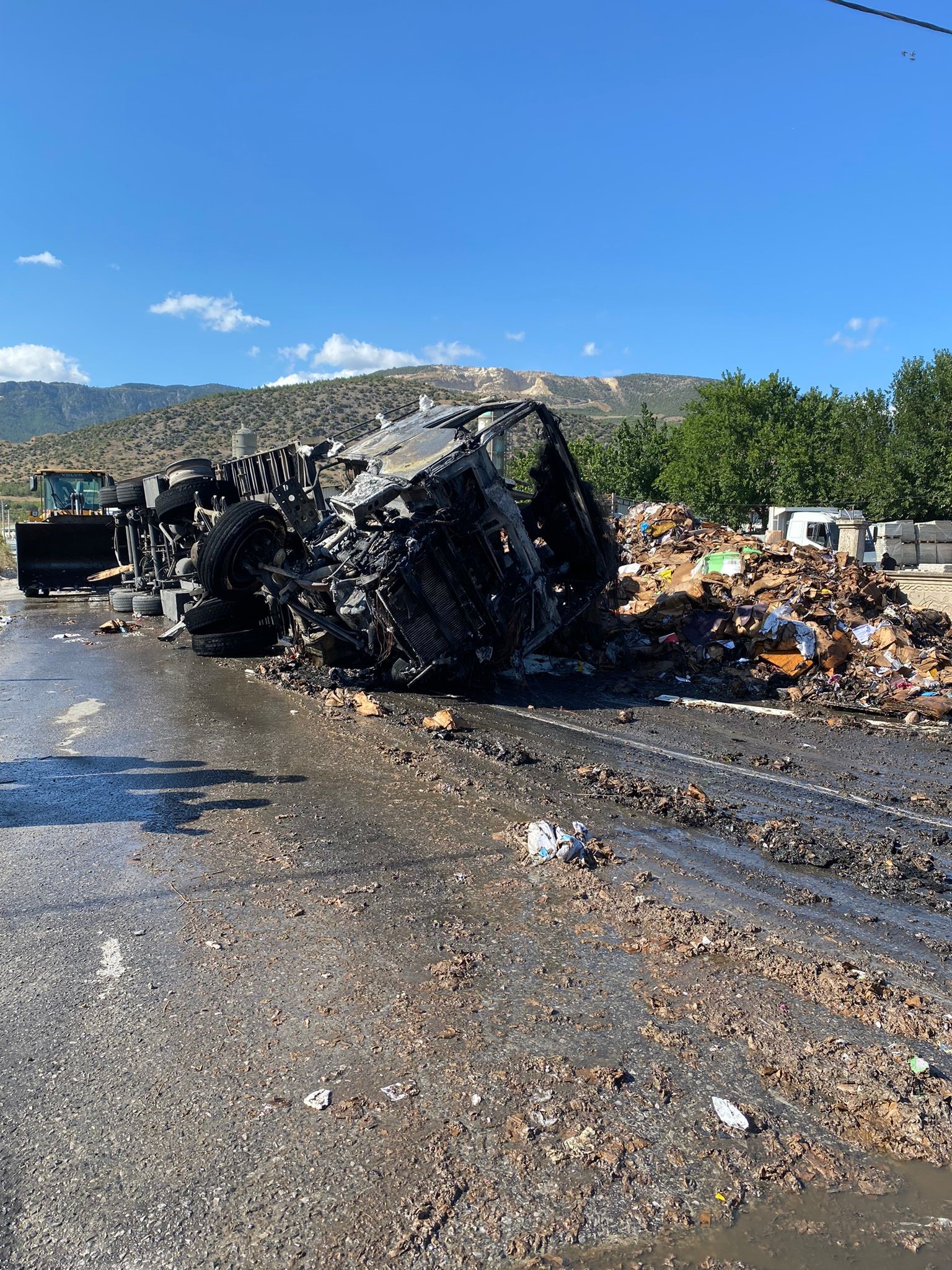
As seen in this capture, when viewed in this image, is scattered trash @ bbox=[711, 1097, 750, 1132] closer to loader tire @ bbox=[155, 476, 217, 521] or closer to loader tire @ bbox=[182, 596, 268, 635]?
loader tire @ bbox=[182, 596, 268, 635]

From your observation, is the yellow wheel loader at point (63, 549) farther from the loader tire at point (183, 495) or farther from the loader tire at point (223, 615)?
the loader tire at point (223, 615)

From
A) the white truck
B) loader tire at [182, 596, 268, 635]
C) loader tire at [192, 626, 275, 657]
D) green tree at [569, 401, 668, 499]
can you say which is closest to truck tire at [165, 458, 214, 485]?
loader tire at [182, 596, 268, 635]

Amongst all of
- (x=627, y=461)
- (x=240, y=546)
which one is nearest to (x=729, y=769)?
(x=240, y=546)

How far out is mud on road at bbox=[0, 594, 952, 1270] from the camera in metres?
2.38

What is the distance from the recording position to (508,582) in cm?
918

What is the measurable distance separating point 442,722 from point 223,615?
4452mm

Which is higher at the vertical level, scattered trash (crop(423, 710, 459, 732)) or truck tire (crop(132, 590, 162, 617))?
truck tire (crop(132, 590, 162, 617))

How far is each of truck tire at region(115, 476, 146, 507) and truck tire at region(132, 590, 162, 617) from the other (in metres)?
2.14

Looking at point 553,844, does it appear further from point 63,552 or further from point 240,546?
point 63,552

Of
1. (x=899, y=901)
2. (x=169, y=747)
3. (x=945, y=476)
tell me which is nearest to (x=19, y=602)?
(x=169, y=747)

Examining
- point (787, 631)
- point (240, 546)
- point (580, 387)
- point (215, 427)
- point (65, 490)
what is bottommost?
point (787, 631)

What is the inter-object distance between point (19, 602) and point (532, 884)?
17.9m

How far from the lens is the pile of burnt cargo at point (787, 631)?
1012 cm

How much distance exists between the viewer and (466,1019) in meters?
3.26
